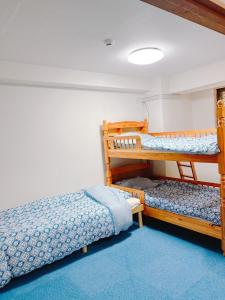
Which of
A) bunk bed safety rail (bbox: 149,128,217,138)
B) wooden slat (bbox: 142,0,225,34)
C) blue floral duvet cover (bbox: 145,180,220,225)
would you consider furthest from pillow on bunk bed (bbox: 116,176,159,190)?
wooden slat (bbox: 142,0,225,34)

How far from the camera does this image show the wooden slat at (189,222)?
7.92ft

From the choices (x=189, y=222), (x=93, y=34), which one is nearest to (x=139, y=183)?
(x=189, y=222)

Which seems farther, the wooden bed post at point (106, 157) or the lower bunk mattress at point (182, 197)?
the wooden bed post at point (106, 157)

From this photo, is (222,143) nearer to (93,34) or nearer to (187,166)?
(93,34)

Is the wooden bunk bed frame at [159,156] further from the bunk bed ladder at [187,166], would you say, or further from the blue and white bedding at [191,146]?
the bunk bed ladder at [187,166]

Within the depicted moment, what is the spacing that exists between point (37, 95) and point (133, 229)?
233cm

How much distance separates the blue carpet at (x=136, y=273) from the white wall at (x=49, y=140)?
113 centimetres

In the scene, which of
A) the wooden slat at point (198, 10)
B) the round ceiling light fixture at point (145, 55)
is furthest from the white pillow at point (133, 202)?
the wooden slat at point (198, 10)

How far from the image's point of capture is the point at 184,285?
1955 mm

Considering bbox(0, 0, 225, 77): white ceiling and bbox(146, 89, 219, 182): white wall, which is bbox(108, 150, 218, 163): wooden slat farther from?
bbox(0, 0, 225, 77): white ceiling

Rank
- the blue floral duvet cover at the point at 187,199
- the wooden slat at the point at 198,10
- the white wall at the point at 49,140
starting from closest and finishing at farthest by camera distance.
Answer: the wooden slat at the point at 198,10 < the blue floral duvet cover at the point at 187,199 < the white wall at the point at 49,140

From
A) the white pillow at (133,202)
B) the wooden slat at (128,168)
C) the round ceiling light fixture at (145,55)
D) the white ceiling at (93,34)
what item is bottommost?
the white pillow at (133,202)

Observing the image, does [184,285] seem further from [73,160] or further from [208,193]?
[73,160]

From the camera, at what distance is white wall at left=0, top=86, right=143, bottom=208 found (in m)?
3.03
